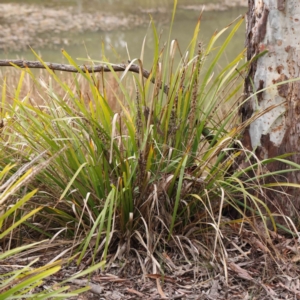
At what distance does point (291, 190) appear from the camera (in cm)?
304

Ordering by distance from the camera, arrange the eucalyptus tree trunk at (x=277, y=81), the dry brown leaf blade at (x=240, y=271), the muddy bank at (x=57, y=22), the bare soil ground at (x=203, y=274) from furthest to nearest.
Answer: the muddy bank at (x=57, y=22) < the eucalyptus tree trunk at (x=277, y=81) < the dry brown leaf blade at (x=240, y=271) < the bare soil ground at (x=203, y=274)

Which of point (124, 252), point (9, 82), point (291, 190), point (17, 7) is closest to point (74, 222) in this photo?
point (124, 252)

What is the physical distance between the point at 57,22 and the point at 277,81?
567 inches

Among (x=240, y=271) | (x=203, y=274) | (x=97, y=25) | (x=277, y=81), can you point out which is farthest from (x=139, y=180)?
(x=97, y=25)

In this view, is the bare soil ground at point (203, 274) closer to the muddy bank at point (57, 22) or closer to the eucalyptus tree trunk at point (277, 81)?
the eucalyptus tree trunk at point (277, 81)

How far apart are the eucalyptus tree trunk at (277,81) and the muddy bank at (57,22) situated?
1016cm

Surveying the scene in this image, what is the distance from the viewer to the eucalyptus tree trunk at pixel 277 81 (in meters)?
2.94

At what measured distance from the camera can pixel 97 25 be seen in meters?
16.0

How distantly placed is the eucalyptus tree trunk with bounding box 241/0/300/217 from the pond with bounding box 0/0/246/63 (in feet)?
27.1

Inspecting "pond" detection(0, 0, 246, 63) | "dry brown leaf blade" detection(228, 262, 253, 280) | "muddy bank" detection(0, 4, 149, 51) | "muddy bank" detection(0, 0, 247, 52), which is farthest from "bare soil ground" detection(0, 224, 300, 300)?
"muddy bank" detection(0, 4, 149, 51)

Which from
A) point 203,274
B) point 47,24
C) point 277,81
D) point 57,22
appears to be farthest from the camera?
point 57,22

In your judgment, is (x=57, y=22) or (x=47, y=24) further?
(x=57, y=22)

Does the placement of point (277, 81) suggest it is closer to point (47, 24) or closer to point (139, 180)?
point (139, 180)

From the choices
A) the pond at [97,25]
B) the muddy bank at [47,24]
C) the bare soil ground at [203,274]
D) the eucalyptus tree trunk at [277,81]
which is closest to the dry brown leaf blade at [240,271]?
the bare soil ground at [203,274]
